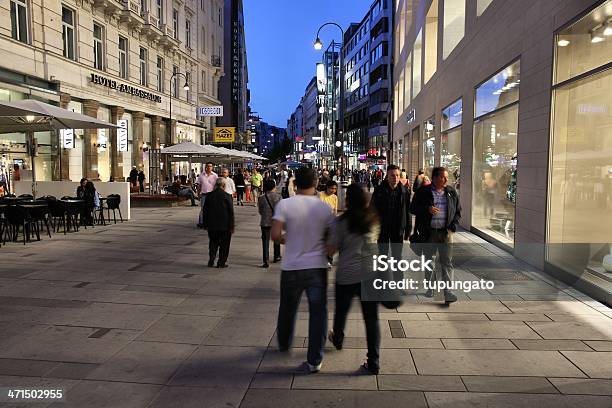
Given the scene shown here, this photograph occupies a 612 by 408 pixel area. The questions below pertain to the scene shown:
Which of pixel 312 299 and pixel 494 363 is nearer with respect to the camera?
pixel 312 299

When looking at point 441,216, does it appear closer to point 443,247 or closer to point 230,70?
point 443,247

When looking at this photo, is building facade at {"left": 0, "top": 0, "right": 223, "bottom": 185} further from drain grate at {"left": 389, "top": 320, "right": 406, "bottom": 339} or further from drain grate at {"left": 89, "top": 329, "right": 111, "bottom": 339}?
drain grate at {"left": 389, "top": 320, "right": 406, "bottom": 339}

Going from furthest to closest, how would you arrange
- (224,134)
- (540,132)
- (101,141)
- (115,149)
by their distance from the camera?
(224,134) < (115,149) < (101,141) < (540,132)

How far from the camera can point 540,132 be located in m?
9.00

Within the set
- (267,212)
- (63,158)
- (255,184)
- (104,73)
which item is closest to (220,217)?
(267,212)

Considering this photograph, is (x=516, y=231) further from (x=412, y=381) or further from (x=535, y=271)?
(x=412, y=381)

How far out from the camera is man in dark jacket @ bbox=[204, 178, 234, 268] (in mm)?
9281

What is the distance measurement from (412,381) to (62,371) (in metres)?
2.98

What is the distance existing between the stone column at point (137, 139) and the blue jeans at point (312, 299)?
28.0m

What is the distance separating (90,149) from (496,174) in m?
19.2

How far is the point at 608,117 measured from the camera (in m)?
7.21

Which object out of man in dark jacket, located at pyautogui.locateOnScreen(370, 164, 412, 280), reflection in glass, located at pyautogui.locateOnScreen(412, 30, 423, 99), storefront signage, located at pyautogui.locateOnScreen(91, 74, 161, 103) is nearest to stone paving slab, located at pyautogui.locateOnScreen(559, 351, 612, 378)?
man in dark jacket, located at pyautogui.locateOnScreen(370, 164, 412, 280)

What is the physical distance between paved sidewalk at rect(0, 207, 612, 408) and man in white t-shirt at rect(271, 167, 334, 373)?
524 mm

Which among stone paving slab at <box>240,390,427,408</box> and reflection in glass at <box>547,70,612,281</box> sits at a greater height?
reflection in glass at <box>547,70,612,281</box>
